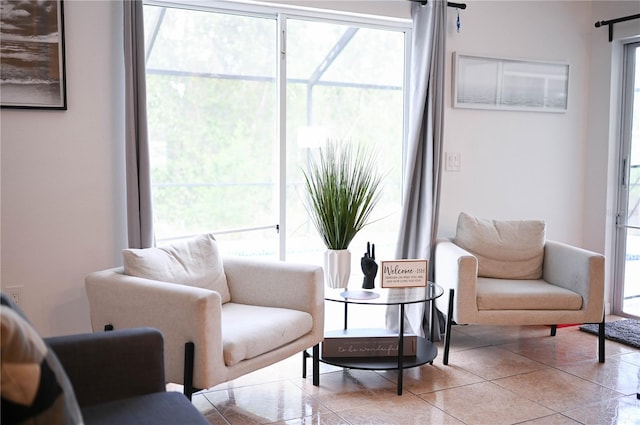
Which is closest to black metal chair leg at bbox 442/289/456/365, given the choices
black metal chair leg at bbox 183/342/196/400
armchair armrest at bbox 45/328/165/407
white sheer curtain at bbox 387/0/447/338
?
white sheer curtain at bbox 387/0/447/338

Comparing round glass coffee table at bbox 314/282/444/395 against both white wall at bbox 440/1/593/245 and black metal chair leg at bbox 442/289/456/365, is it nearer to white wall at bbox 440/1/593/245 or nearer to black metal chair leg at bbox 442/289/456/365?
black metal chair leg at bbox 442/289/456/365

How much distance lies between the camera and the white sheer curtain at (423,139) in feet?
12.6

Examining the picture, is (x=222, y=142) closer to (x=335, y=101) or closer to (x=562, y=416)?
(x=335, y=101)

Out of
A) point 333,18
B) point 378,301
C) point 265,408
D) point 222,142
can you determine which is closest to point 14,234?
point 222,142

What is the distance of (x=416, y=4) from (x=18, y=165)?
248 cm

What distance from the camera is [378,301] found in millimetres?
3129

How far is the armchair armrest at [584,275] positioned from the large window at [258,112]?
3.46 ft

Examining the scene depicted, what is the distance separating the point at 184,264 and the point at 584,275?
2.17 meters

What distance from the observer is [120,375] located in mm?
1981

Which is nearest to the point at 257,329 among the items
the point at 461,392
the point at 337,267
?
the point at 337,267

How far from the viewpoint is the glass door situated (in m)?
4.45

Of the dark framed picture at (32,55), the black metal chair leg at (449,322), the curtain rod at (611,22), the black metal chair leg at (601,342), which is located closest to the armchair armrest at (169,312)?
the dark framed picture at (32,55)

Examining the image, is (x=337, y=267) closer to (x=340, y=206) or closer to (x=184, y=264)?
(x=340, y=206)

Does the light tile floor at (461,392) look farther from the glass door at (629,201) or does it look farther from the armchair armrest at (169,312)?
the glass door at (629,201)
